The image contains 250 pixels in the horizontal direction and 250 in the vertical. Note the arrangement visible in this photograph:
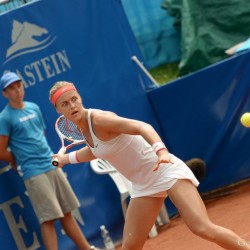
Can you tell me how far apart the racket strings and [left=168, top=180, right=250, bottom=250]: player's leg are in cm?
127

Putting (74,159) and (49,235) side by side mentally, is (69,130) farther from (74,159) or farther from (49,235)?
(49,235)

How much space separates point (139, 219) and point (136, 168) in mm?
354

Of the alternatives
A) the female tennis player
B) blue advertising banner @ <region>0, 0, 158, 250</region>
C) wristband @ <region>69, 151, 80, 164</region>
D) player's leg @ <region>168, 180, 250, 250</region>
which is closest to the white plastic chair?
blue advertising banner @ <region>0, 0, 158, 250</region>

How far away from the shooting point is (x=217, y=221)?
8.07 m

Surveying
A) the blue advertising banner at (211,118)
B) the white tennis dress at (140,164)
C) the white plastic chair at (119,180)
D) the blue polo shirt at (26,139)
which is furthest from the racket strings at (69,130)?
the blue advertising banner at (211,118)

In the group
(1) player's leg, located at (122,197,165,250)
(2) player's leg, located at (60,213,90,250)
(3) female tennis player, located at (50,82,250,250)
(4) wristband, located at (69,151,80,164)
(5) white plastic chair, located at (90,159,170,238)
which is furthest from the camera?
(5) white plastic chair, located at (90,159,170,238)

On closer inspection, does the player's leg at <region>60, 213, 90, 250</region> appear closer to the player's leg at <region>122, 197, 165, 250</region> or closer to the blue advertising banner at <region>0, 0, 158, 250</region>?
the blue advertising banner at <region>0, 0, 158, 250</region>

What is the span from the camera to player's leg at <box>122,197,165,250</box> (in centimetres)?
526

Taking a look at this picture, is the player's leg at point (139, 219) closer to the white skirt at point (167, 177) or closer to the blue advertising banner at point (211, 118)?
the white skirt at point (167, 177)

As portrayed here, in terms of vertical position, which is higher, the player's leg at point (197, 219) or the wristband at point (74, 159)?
the wristband at point (74, 159)

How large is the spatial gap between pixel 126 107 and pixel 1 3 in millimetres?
2177

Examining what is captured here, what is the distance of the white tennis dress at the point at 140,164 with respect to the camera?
16.9 ft

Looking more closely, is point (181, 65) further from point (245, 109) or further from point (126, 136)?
point (126, 136)

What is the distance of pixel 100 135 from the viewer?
514cm
